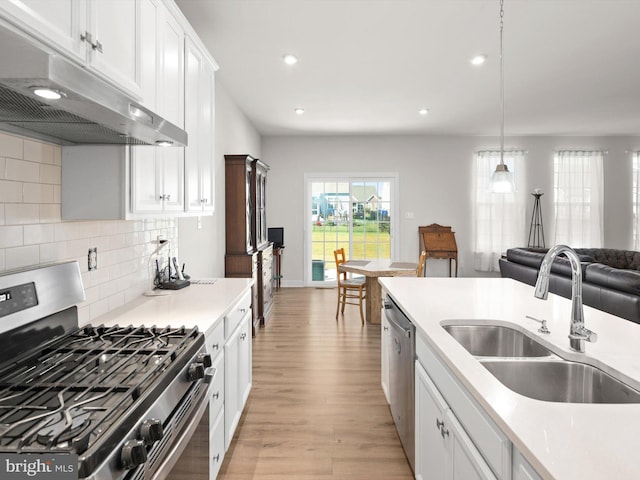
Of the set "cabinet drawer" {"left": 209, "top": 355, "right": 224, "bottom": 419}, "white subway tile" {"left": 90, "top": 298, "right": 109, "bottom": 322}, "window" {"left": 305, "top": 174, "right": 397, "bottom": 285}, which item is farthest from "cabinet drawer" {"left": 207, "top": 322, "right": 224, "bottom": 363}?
"window" {"left": 305, "top": 174, "right": 397, "bottom": 285}

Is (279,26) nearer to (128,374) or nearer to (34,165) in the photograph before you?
(34,165)

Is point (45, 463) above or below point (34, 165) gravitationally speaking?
below

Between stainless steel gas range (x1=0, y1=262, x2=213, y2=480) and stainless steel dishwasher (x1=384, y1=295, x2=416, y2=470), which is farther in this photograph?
stainless steel dishwasher (x1=384, y1=295, x2=416, y2=470)

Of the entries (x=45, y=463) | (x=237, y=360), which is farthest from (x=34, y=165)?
(x=237, y=360)

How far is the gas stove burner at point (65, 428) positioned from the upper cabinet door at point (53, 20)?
36.8 inches

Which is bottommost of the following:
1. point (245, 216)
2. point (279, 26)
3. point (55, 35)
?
point (245, 216)

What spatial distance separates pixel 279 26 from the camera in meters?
3.15

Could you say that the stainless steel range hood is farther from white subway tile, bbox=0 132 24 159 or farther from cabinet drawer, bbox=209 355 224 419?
cabinet drawer, bbox=209 355 224 419

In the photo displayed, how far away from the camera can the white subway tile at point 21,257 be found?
55.1 inches

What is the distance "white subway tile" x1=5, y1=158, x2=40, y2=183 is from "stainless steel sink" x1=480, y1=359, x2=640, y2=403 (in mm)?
1776

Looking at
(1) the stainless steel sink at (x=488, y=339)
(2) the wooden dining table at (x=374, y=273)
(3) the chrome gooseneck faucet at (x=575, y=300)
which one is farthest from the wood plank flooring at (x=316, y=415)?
(3) the chrome gooseneck faucet at (x=575, y=300)

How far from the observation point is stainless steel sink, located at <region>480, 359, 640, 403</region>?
1.28 meters

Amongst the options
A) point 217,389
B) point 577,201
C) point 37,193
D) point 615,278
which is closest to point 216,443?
point 217,389

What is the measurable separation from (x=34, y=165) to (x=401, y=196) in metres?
6.57
